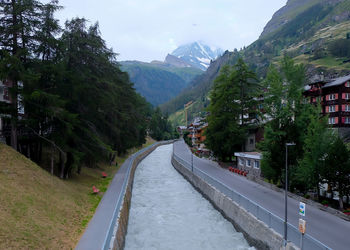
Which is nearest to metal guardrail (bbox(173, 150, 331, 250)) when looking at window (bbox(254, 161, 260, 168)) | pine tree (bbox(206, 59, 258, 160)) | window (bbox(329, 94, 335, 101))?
window (bbox(254, 161, 260, 168))

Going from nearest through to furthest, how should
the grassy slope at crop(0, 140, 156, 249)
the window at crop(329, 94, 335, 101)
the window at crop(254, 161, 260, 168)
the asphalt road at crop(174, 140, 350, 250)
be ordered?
1. the grassy slope at crop(0, 140, 156, 249)
2. the asphalt road at crop(174, 140, 350, 250)
3. the window at crop(254, 161, 260, 168)
4. the window at crop(329, 94, 335, 101)

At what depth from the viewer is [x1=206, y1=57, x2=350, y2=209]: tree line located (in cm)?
2405

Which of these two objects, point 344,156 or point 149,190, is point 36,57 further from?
point 344,156

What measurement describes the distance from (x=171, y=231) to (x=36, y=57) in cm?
2050

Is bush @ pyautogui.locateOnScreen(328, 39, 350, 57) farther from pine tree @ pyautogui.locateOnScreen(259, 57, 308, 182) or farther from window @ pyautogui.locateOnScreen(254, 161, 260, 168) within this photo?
window @ pyautogui.locateOnScreen(254, 161, 260, 168)

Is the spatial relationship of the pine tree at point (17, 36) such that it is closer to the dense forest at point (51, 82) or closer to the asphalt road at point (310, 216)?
the dense forest at point (51, 82)

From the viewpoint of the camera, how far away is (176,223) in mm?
26203

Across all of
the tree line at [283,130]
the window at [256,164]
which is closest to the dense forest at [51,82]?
the tree line at [283,130]

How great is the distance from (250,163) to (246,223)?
21318 mm

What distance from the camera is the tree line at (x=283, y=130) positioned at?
24.0 meters

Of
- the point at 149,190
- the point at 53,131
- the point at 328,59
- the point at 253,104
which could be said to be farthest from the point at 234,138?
the point at 328,59

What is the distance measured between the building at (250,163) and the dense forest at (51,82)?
21195mm

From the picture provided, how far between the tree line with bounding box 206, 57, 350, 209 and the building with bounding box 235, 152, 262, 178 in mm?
3386

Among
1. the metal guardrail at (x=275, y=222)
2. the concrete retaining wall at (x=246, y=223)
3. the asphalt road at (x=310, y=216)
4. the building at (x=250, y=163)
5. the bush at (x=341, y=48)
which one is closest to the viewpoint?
the metal guardrail at (x=275, y=222)
